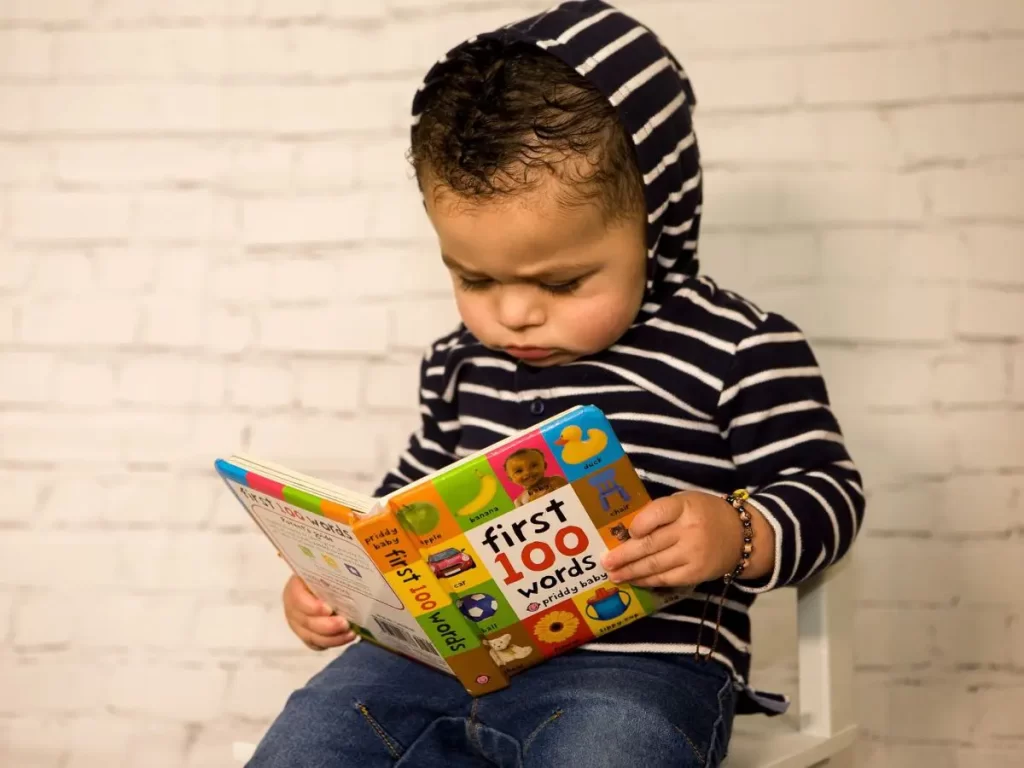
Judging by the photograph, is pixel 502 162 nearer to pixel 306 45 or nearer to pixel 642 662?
pixel 642 662

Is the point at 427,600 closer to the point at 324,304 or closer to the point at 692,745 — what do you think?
the point at 692,745

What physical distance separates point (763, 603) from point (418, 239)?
63cm

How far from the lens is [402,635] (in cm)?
82

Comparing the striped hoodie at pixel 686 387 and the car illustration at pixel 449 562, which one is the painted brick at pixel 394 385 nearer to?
the striped hoodie at pixel 686 387

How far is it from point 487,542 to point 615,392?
218mm

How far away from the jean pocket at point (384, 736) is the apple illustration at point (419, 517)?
0.69 feet

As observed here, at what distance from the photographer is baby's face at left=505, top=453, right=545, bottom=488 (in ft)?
2.30

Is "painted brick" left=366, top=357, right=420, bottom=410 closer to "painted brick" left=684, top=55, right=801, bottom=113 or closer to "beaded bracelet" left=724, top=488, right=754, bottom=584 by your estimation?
"painted brick" left=684, top=55, right=801, bottom=113

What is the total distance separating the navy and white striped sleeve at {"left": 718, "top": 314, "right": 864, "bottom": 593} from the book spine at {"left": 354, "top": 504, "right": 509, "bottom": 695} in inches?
8.3

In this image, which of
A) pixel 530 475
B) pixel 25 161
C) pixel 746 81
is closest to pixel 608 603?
pixel 530 475

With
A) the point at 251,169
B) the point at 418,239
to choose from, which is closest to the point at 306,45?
the point at 251,169

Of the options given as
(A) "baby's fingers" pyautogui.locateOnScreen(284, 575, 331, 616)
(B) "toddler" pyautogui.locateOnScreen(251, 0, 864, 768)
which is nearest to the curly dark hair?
(B) "toddler" pyautogui.locateOnScreen(251, 0, 864, 768)

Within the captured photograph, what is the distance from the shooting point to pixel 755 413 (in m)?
0.85

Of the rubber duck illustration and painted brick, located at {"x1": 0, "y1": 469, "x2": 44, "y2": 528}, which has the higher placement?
the rubber duck illustration
